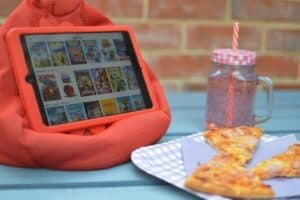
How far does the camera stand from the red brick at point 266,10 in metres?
1.35

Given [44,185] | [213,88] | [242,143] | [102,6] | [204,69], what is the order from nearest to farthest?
[44,185], [242,143], [213,88], [102,6], [204,69]

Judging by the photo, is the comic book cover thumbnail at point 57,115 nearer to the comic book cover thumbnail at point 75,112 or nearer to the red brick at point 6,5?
the comic book cover thumbnail at point 75,112

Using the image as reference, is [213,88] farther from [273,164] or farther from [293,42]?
[293,42]

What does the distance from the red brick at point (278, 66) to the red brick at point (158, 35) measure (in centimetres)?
24

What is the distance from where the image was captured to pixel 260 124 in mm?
934

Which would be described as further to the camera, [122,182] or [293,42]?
[293,42]

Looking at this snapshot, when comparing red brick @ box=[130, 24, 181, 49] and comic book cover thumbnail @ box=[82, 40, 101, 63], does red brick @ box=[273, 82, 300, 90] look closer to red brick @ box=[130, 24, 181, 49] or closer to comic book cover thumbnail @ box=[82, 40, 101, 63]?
red brick @ box=[130, 24, 181, 49]

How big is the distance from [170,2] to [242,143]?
0.64 m

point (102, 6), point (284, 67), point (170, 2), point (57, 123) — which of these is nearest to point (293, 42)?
point (284, 67)

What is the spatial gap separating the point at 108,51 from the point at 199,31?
0.58m

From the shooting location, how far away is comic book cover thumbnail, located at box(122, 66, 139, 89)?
0.81m

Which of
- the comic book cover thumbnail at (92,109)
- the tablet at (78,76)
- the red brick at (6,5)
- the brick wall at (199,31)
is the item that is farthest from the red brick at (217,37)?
the comic book cover thumbnail at (92,109)

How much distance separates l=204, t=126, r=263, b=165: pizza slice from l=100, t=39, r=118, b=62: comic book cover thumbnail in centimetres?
18

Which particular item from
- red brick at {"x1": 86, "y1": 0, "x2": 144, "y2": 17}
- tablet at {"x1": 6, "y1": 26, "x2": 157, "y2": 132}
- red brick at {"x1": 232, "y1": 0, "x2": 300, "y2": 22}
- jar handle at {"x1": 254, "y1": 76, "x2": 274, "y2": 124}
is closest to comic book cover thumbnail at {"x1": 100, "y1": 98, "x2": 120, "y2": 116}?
tablet at {"x1": 6, "y1": 26, "x2": 157, "y2": 132}
